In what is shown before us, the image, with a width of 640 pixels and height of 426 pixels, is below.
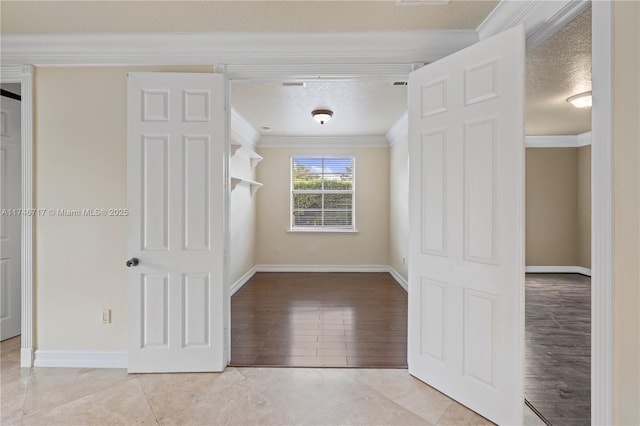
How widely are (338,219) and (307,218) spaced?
62 centimetres

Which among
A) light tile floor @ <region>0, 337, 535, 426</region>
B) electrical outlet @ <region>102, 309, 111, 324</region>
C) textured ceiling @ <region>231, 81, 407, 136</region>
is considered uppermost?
textured ceiling @ <region>231, 81, 407, 136</region>

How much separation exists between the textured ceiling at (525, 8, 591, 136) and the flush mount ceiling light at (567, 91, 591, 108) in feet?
0.24

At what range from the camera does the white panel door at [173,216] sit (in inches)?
96.7

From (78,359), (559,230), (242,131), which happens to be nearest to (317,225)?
(242,131)

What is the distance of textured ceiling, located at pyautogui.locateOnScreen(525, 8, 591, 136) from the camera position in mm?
2748

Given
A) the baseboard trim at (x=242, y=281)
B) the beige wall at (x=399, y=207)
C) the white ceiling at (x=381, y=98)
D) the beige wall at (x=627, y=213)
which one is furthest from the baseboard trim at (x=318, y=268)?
the beige wall at (x=627, y=213)

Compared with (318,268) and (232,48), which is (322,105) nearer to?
(232,48)

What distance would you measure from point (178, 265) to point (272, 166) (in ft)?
13.5

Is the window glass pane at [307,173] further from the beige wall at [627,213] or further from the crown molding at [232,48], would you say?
the beige wall at [627,213]

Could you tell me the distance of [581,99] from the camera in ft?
13.5

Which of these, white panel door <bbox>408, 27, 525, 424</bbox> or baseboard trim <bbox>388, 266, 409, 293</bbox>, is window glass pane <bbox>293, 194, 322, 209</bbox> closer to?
baseboard trim <bbox>388, 266, 409, 293</bbox>

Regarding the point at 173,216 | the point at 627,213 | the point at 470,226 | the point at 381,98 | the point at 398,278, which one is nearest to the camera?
the point at 627,213

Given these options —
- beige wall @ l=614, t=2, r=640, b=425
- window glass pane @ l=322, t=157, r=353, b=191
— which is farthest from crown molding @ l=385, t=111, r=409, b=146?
beige wall @ l=614, t=2, r=640, b=425

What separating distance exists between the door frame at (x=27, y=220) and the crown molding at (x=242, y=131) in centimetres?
219
